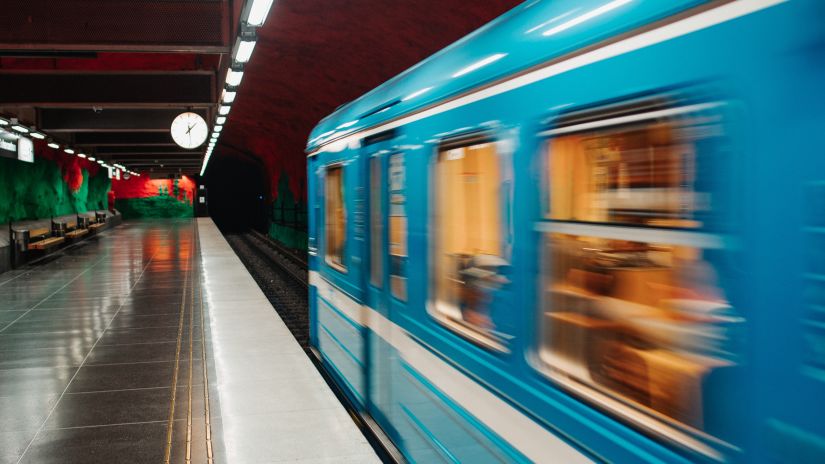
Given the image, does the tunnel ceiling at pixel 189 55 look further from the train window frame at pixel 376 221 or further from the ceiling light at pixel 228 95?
the train window frame at pixel 376 221

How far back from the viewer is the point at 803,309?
5.19ft

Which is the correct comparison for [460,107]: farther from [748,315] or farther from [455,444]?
[748,315]


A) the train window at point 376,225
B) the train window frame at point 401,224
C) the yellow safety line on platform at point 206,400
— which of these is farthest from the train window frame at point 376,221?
the yellow safety line on platform at point 206,400

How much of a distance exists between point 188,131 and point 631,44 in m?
12.2

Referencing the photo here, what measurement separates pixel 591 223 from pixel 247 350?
5.62 m

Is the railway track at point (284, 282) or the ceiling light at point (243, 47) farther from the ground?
the ceiling light at point (243, 47)

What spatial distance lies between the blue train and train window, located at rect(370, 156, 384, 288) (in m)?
0.59

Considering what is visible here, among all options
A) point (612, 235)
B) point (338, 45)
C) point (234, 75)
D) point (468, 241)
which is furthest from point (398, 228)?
point (338, 45)

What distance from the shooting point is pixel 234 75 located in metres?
9.48

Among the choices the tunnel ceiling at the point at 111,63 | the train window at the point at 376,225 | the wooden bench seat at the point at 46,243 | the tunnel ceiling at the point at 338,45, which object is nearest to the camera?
the train window at the point at 376,225

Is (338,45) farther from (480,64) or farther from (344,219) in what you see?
(480,64)

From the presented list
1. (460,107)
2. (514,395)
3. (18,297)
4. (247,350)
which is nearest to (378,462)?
(514,395)

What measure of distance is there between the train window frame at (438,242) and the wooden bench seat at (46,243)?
61.0 ft

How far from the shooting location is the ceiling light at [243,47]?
6.96 meters
